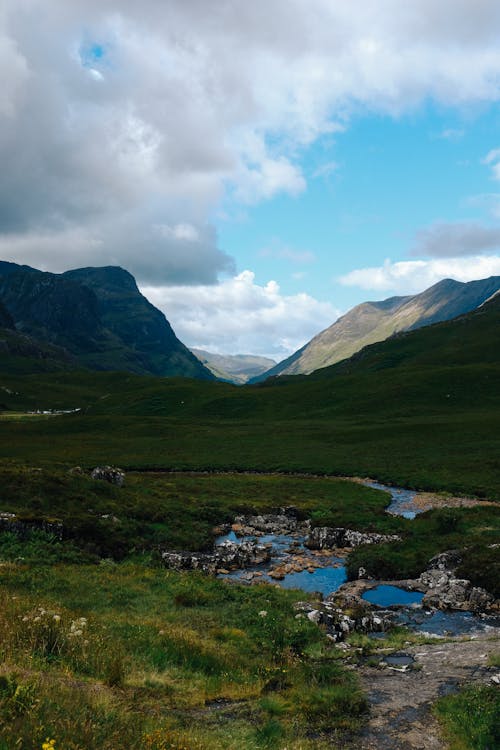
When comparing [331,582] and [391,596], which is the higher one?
[391,596]

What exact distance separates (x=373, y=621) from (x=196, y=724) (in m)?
14.2

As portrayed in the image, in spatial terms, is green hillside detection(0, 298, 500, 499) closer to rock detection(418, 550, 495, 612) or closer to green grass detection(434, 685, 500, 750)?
rock detection(418, 550, 495, 612)

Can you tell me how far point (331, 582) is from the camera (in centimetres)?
3077

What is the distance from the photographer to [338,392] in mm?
144500

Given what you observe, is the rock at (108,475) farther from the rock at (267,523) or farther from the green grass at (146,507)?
the rock at (267,523)

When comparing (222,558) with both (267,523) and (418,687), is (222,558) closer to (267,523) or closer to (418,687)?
(267,523)

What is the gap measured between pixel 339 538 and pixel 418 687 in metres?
25.0

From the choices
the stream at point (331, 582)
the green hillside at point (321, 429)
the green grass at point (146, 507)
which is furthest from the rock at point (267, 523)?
the green hillside at point (321, 429)

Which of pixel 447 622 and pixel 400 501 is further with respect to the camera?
pixel 400 501

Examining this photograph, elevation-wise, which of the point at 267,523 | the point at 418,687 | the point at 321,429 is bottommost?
the point at 267,523

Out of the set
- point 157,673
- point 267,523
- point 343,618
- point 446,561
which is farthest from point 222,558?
point 157,673

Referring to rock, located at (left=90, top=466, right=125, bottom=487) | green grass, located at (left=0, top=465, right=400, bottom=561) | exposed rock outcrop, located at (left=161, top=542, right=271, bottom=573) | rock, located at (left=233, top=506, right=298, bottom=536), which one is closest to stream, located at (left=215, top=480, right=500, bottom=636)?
exposed rock outcrop, located at (left=161, top=542, right=271, bottom=573)

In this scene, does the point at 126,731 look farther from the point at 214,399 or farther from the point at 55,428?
the point at 214,399

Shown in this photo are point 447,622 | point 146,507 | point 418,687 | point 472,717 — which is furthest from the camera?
point 146,507
